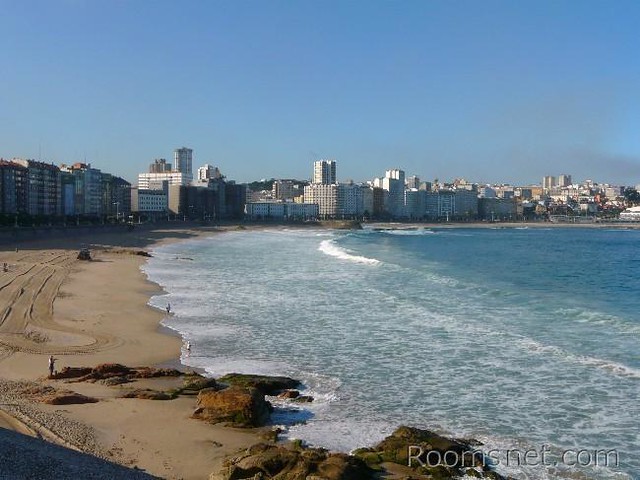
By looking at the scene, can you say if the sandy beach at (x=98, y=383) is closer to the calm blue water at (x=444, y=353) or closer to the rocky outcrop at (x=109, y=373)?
the rocky outcrop at (x=109, y=373)

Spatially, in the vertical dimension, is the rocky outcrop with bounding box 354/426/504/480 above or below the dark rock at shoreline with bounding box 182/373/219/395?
below

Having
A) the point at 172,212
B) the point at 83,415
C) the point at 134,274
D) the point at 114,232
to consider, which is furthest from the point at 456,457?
the point at 172,212

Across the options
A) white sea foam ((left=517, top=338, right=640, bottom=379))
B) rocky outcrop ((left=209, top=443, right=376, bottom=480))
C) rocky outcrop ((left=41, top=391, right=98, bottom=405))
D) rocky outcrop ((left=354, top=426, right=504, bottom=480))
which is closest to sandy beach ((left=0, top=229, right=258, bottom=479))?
rocky outcrop ((left=41, top=391, right=98, bottom=405))

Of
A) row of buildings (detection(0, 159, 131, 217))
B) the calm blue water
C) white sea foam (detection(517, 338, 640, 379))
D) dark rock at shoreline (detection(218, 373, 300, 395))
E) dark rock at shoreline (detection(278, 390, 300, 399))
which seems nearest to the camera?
the calm blue water

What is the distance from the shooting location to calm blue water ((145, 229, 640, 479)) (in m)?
9.55

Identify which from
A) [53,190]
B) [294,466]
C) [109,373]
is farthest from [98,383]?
[53,190]

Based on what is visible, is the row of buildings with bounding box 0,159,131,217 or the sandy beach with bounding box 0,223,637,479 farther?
the row of buildings with bounding box 0,159,131,217

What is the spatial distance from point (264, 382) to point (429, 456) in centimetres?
394

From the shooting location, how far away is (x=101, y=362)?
13383 millimetres

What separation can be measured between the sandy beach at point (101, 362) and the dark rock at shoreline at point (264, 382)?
1004 mm

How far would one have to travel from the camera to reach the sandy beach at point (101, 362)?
8.40 metres

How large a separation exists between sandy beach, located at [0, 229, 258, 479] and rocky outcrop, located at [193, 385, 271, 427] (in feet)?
0.78

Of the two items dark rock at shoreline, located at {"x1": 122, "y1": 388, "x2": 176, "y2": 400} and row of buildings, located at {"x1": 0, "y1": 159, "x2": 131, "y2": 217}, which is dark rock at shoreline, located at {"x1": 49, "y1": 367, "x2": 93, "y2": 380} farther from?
row of buildings, located at {"x1": 0, "y1": 159, "x2": 131, "y2": 217}

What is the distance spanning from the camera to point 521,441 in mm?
9156
